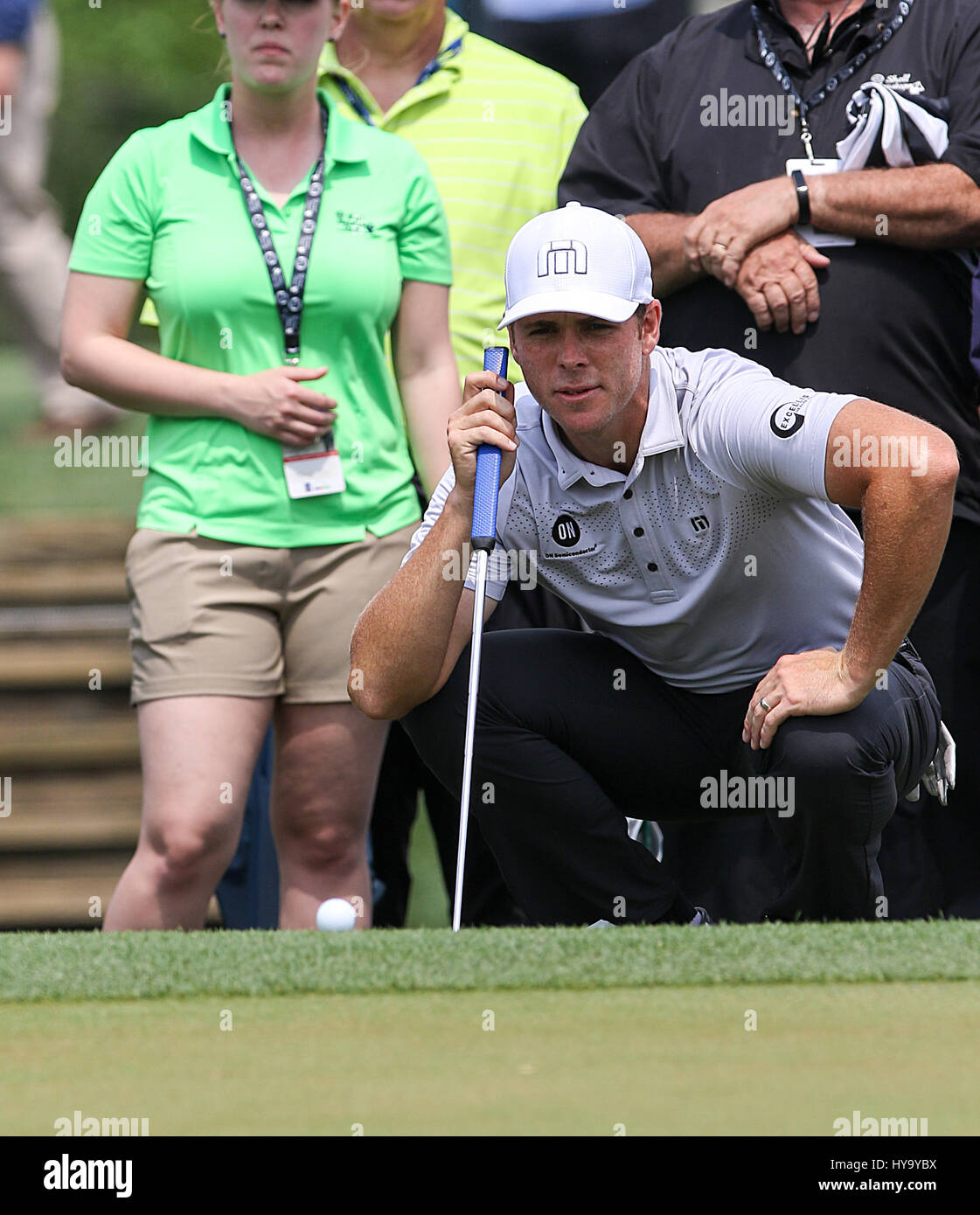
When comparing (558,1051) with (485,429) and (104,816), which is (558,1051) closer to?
(485,429)

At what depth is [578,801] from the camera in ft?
11.8

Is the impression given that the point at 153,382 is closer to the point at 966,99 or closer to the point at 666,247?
the point at 666,247

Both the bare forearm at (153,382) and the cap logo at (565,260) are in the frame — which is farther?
the bare forearm at (153,382)

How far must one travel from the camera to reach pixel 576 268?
3340mm

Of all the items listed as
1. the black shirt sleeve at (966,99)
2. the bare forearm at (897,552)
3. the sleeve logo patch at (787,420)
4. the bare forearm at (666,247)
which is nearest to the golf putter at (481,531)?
the sleeve logo patch at (787,420)

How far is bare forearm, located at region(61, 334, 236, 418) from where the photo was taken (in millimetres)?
3805

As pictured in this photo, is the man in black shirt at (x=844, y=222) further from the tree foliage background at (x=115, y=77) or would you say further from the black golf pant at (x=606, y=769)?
the tree foliage background at (x=115, y=77)

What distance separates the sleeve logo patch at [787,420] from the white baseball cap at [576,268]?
1.09ft

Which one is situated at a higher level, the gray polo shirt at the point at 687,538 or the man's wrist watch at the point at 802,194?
the man's wrist watch at the point at 802,194

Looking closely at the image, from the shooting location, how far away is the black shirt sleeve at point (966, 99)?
3875 mm

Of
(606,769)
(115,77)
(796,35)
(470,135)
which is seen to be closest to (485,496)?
(606,769)
